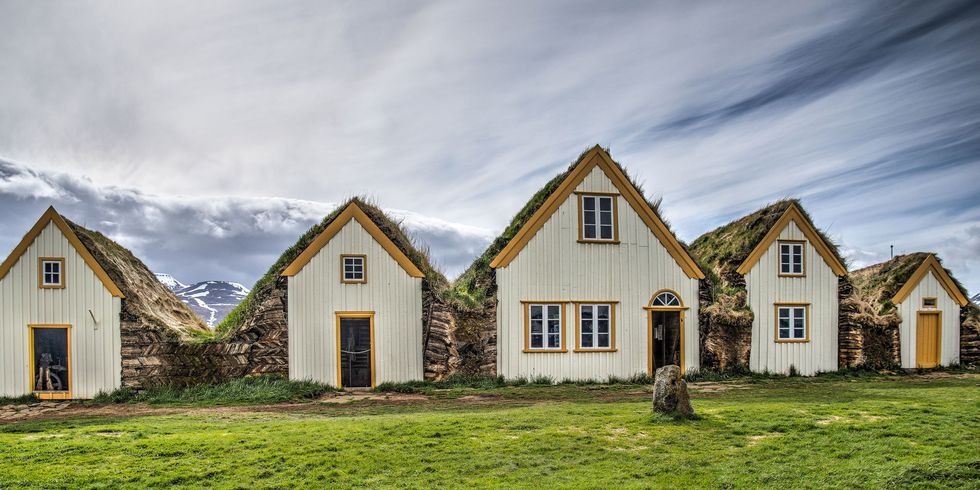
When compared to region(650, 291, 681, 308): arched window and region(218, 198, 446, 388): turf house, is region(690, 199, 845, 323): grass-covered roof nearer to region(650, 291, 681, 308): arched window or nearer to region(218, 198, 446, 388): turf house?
region(650, 291, 681, 308): arched window

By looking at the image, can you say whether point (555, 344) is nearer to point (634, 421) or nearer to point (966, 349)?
point (634, 421)

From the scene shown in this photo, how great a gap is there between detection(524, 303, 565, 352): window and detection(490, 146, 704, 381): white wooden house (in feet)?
0.12

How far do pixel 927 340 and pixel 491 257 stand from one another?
776 inches

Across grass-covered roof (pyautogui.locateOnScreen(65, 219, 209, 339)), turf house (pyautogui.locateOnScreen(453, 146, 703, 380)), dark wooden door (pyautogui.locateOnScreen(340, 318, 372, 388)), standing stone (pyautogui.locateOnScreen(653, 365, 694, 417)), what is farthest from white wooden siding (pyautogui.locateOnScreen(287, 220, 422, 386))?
standing stone (pyautogui.locateOnScreen(653, 365, 694, 417))

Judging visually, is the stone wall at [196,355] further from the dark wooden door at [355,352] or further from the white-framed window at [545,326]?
the white-framed window at [545,326]

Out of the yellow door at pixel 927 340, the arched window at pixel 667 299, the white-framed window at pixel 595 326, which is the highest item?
the arched window at pixel 667 299

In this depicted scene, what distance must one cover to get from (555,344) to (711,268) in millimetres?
8114

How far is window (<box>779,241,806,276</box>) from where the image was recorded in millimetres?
24344

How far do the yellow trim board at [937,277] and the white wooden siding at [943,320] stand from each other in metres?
0.15

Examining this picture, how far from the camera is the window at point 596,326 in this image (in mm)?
22234

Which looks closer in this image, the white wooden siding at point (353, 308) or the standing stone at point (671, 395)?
the standing stone at point (671, 395)

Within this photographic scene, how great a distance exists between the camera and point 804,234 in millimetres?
24656

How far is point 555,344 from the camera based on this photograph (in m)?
22.0

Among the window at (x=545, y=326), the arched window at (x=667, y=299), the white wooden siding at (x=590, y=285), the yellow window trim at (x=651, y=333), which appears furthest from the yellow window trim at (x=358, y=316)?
the arched window at (x=667, y=299)
